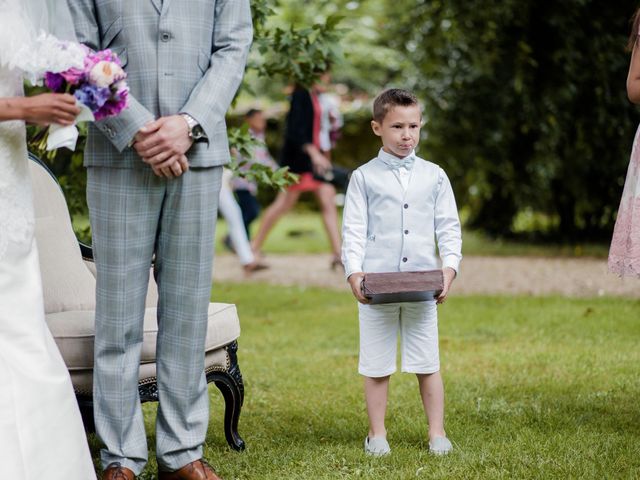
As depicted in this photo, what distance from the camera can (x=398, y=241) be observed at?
387 centimetres

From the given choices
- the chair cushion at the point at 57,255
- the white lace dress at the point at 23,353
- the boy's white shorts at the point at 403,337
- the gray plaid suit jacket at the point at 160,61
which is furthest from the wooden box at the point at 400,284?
the chair cushion at the point at 57,255

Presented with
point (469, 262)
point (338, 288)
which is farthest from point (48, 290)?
point (469, 262)

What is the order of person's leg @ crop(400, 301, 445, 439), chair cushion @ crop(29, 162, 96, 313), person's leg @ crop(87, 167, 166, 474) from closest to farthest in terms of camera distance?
1. person's leg @ crop(87, 167, 166, 474)
2. person's leg @ crop(400, 301, 445, 439)
3. chair cushion @ crop(29, 162, 96, 313)

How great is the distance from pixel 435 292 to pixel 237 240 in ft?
19.5

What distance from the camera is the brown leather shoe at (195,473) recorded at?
140 inches

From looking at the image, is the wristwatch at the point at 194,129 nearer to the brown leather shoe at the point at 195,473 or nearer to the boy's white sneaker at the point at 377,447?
the brown leather shoe at the point at 195,473

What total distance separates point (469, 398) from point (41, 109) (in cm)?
284

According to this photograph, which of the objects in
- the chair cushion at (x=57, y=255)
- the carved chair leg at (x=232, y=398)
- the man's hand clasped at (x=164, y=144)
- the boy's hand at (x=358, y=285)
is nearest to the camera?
the man's hand clasped at (x=164, y=144)

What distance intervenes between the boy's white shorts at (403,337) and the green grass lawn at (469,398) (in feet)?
1.19

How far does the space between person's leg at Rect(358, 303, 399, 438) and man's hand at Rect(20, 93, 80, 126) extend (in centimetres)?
156

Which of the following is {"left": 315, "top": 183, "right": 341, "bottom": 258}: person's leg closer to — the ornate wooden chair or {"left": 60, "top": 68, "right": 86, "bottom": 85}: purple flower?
the ornate wooden chair

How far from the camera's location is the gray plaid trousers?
11.1 feet

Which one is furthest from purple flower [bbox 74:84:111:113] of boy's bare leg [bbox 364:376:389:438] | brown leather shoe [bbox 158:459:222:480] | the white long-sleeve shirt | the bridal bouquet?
boy's bare leg [bbox 364:376:389:438]

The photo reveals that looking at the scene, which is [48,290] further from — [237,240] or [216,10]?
[237,240]
